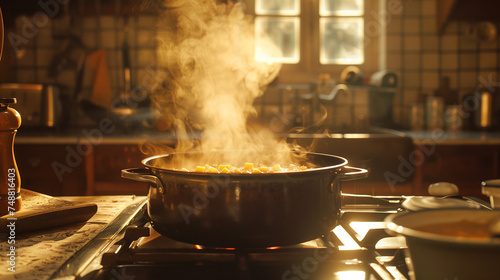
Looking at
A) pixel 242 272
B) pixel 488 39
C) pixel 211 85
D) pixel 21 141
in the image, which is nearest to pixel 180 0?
pixel 211 85

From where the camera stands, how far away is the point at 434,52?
2934 millimetres

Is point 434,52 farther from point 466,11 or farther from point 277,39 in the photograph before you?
point 277,39

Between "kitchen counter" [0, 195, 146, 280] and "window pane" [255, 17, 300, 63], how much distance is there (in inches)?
88.0

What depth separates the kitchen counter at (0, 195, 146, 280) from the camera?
22.9 inches

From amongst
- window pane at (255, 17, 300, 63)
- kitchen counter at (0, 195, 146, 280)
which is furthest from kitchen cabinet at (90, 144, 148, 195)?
kitchen counter at (0, 195, 146, 280)

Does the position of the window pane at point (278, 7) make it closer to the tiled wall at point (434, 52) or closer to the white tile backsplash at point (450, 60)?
the tiled wall at point (434, 52)

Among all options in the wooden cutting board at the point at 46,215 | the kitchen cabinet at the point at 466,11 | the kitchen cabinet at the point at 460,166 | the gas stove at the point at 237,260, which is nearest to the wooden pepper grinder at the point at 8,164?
the wooden cutting board at the point at 46,215

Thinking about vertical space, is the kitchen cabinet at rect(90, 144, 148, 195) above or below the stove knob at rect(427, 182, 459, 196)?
below

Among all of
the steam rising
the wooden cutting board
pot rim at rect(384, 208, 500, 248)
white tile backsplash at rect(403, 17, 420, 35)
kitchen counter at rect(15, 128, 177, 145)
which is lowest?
the wooden cutting board

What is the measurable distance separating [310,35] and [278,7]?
0.29m

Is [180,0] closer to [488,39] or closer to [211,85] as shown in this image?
[211,85]

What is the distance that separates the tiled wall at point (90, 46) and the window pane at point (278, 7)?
709mm

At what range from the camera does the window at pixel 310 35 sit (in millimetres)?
2988

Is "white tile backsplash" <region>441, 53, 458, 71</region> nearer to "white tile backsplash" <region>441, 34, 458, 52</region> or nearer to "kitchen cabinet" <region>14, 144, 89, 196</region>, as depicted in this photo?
"white tile backsplash" <region>441, 34, 458, 52</region>
